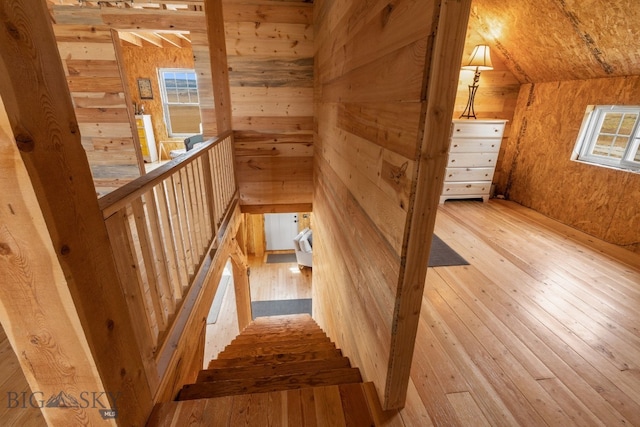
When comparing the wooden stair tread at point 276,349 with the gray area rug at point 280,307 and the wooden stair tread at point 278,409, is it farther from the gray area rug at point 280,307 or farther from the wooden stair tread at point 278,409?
the gray area rug at point 280,307

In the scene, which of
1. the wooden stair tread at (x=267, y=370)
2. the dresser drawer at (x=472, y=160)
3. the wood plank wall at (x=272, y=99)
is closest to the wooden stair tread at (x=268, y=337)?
the wooden stair tread at (x=267, y=370)

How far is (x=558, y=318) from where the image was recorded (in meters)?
1.92

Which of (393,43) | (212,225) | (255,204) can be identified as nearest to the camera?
(393,43)

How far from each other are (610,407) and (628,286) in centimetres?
138

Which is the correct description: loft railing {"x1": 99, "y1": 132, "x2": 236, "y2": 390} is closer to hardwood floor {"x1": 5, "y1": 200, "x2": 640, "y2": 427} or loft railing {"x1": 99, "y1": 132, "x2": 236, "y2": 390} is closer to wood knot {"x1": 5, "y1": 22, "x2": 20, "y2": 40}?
wood knot {"x1": 5, "y1": 22, "x2": 20, "y2": 40}

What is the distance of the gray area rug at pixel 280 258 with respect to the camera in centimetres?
798

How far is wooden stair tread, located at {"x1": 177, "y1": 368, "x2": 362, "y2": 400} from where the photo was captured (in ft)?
4.91

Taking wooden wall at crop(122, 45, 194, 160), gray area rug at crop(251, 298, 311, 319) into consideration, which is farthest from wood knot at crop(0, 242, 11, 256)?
wooden wall at crop(122, 45, 194, 160)

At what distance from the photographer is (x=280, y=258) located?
8.13 meters

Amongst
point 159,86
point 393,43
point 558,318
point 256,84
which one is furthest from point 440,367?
point 159,86

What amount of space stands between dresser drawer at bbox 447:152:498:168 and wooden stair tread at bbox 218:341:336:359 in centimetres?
270

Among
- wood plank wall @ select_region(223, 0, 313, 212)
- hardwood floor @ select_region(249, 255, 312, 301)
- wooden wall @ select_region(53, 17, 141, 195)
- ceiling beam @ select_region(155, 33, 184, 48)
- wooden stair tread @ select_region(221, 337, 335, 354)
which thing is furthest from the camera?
hardwood floor @ select_region(249, 255, 312, 301)

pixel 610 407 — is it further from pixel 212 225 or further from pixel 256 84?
pixel 256 84

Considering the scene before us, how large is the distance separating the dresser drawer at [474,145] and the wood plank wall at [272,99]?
5.96 feet
